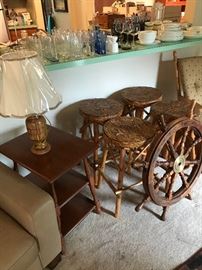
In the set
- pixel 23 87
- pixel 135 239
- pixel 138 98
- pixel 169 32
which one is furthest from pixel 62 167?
pixel 169 32

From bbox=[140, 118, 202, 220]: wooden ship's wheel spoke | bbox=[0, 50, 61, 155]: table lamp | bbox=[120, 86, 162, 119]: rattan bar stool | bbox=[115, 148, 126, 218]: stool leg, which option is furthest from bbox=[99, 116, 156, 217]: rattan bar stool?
bbox=[0, 50, 61, 155]: table lamp

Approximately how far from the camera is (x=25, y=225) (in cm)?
113

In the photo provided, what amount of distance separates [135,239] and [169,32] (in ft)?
5.59

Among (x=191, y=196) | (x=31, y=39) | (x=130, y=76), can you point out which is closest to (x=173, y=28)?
(x=130, y=76)

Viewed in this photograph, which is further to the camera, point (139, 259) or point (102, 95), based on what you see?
point (102, 95)

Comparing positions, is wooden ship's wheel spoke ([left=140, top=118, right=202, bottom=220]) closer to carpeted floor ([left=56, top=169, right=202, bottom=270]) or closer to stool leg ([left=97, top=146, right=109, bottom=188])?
carpeted floor ([left=56, top=169, right=202, bottom=270])

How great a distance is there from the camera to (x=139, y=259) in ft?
4.76

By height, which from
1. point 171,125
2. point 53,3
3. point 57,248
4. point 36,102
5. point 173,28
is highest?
point 53,3

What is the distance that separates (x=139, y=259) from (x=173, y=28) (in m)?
1.85

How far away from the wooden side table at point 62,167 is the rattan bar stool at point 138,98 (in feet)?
2.11

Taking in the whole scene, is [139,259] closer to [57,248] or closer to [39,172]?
[57,248]

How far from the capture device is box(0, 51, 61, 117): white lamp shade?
1058 mm

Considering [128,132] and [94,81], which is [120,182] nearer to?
[128,132]

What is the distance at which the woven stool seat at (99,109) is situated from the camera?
1.73m
